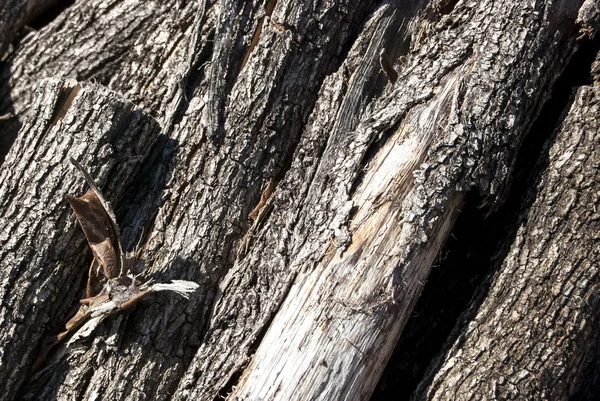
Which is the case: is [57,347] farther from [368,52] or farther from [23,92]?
[368,52]

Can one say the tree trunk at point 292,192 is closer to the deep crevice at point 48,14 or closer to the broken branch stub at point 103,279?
the broken branch stub at point 103,279

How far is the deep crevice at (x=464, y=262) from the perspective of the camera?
288cm

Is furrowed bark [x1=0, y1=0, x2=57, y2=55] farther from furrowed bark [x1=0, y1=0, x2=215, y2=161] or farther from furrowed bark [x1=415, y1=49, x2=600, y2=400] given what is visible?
furrowed bark [x1=415, y1=49, x2=600, y2=400]

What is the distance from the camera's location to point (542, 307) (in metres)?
2.58

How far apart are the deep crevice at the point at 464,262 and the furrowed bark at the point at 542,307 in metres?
0.16

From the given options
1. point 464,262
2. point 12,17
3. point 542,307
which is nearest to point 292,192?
point 464,262

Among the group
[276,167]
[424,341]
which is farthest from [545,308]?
[276,167]

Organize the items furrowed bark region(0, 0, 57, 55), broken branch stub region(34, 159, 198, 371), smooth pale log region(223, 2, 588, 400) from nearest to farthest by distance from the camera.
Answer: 1. smooth pale log region(223, 2, 588, 400)
2. broken branch stub region(34, 159, 198, 371)
3. furrowed bark region(0, 0, 57, 55)

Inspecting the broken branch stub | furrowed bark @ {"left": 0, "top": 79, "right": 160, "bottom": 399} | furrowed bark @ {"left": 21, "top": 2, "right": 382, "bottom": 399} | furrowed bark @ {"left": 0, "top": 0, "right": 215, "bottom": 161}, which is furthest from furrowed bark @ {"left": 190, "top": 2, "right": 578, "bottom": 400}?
furrowed bark @ {"left": 0, "top": 0, "right": 215, "bottom": 161}

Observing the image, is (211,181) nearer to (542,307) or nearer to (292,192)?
(292,192)

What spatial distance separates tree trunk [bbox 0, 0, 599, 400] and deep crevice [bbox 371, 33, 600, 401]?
164mm

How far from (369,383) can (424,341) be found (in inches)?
18.3

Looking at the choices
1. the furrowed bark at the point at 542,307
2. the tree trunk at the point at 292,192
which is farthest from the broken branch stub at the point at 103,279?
the furrowed bark at the point at 542,307

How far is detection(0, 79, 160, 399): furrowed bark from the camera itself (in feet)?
8.75
